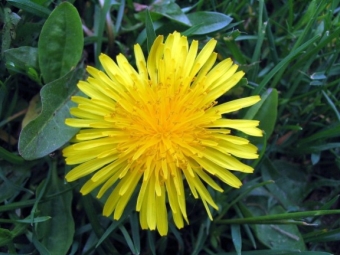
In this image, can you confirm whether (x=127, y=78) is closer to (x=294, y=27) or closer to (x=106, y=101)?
(x=106, y=101)

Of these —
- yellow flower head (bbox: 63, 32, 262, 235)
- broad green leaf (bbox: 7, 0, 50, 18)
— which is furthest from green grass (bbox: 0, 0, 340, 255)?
yellow flower head (bbox: 63, 32, 262, 235)

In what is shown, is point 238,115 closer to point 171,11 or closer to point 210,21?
point 210,21

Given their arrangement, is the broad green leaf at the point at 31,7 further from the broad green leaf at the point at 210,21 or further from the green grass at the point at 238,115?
the broad green leaf at the point at 210,21

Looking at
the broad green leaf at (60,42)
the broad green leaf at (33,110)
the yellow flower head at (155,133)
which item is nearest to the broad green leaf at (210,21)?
the yellow flower head at (155,133)

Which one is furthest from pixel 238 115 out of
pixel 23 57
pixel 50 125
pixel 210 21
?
pixel 23 57

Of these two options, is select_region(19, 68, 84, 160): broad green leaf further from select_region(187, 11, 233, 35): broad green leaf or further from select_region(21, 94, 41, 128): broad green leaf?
select_region(187, 11, 233, 35): broad green leaf

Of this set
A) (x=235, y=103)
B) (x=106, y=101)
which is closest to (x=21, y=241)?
(x=106, y=101)

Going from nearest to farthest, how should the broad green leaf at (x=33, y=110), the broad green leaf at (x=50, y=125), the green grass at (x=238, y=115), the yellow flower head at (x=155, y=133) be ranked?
the yellow flower head at (x=155, y=133) < the broad green leaf at (x=50, y=125) < the green grass at (x=238, y=115) < the broad green leaf at (x=33, y=110)
